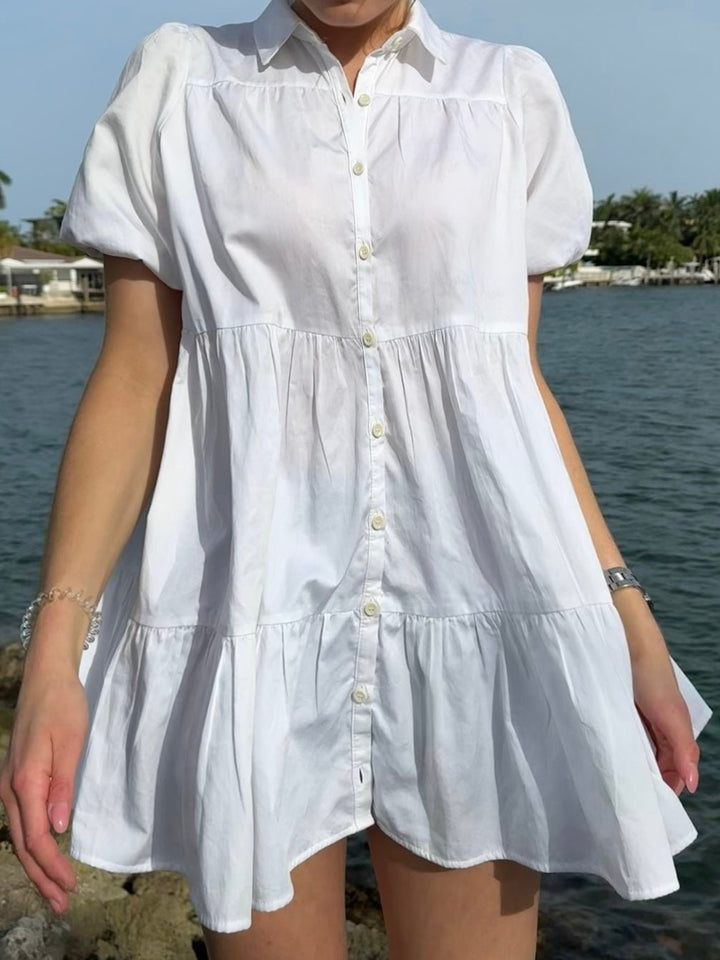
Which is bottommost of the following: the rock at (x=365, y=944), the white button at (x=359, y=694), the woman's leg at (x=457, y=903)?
the rock at (x=365, y=944)

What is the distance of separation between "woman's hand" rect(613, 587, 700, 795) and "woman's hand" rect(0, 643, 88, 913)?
765 mm

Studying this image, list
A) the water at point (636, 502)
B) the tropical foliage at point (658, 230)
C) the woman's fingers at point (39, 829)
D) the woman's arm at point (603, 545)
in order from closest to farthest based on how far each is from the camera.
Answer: the woman's fingers at point (39, 829) < the woman's arm at point (603, 545) < the water at point (636, 502) < the tropical foliage at point (658, 230)

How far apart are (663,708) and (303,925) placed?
58cm

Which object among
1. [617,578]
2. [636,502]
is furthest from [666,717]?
[636,502]

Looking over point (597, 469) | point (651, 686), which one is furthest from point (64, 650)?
point (597, 469)

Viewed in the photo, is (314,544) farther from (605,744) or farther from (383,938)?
(383,938)

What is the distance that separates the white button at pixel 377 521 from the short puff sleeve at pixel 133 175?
418 mm

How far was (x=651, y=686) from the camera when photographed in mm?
1675

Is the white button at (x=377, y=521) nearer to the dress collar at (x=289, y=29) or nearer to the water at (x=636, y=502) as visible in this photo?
the dress collar at (x=289, y=29)

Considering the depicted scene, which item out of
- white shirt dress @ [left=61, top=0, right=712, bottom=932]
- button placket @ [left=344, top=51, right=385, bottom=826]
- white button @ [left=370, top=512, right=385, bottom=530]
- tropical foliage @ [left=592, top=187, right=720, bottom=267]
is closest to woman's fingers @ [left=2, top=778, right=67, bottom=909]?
white shirt dress @ [left=61, top=0, right=712, bottom=932]

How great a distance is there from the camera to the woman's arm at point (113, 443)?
1.58 meters

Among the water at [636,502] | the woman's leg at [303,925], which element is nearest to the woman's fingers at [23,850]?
the woman's leg at [303,925]

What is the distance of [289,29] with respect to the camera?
1.65m

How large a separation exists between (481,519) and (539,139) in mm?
570
